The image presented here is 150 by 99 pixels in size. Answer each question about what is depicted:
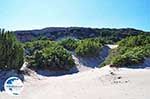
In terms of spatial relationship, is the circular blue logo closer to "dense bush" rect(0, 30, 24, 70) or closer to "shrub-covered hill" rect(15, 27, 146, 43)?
"dense bush" rect(0, 30, 24, 70)

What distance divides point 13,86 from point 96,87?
2.99 meters

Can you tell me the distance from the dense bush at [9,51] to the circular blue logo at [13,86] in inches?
61.7

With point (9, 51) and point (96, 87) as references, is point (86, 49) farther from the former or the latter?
point (96, 87)

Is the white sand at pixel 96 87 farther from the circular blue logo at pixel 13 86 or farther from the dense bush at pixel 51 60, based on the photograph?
the dense bush at pixel 51 60

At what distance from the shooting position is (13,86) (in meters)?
12.5

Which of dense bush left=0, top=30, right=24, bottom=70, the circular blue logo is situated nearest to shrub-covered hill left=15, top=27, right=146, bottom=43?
dense bush left=0, top=30, right=24, bottom=70

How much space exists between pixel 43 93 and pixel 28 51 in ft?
44.7

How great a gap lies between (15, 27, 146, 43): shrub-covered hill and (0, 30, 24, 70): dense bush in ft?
88.7

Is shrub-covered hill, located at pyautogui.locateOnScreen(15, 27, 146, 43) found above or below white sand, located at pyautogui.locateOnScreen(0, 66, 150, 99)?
below

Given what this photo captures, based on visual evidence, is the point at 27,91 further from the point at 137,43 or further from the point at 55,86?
the point at 137,43

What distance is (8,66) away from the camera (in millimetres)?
15578

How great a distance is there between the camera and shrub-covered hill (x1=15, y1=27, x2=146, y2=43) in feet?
144

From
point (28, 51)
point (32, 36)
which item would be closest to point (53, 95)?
point (28, 51)

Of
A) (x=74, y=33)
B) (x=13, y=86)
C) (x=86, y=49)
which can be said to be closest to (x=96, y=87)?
(x=13, y=86)
